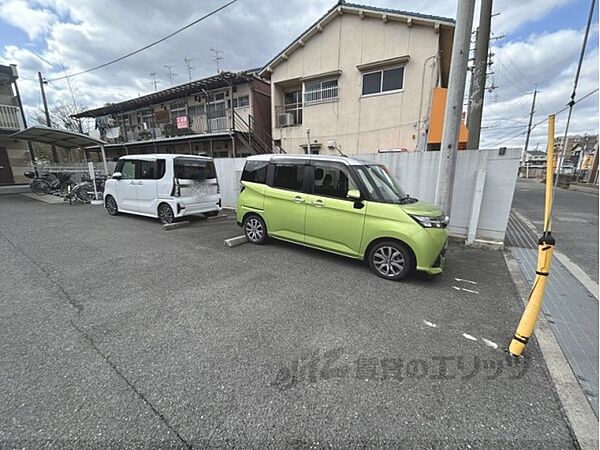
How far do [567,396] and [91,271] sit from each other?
5.65 metres

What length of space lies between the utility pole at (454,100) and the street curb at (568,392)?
2.78 meters

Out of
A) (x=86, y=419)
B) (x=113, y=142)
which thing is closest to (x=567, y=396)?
A: (x=86, y=419)

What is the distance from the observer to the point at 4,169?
14688 millimetres

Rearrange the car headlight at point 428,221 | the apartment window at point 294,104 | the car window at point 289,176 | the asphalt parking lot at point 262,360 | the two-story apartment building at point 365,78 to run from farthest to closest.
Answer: the apartment window at point 294,104 < the two-story apartment building at point 365,78 < the car window at point 289,176 < the car headlight at point 428,221 < the asphalt parking lot at point 262,360

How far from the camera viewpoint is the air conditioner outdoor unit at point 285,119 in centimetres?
1351

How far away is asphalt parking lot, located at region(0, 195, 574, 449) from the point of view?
1.66 meters

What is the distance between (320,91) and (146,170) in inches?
349

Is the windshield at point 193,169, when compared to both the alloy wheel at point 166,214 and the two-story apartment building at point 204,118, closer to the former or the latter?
the alloy wheel at point 166,214

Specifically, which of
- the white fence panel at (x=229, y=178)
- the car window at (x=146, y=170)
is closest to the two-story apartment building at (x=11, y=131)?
the car window at (x=146, y=170)

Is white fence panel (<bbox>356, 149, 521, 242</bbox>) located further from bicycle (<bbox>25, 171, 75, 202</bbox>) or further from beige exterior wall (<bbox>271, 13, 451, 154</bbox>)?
bicycle (<bbox>25, 171, 75, 202</bbox>)

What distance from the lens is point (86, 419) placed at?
1680 mm

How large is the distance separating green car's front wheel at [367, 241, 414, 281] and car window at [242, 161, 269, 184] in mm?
2572

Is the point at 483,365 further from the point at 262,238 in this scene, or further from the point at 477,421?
the point at 262,238

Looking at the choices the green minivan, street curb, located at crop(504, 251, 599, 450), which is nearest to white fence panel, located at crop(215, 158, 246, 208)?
the green minivan
